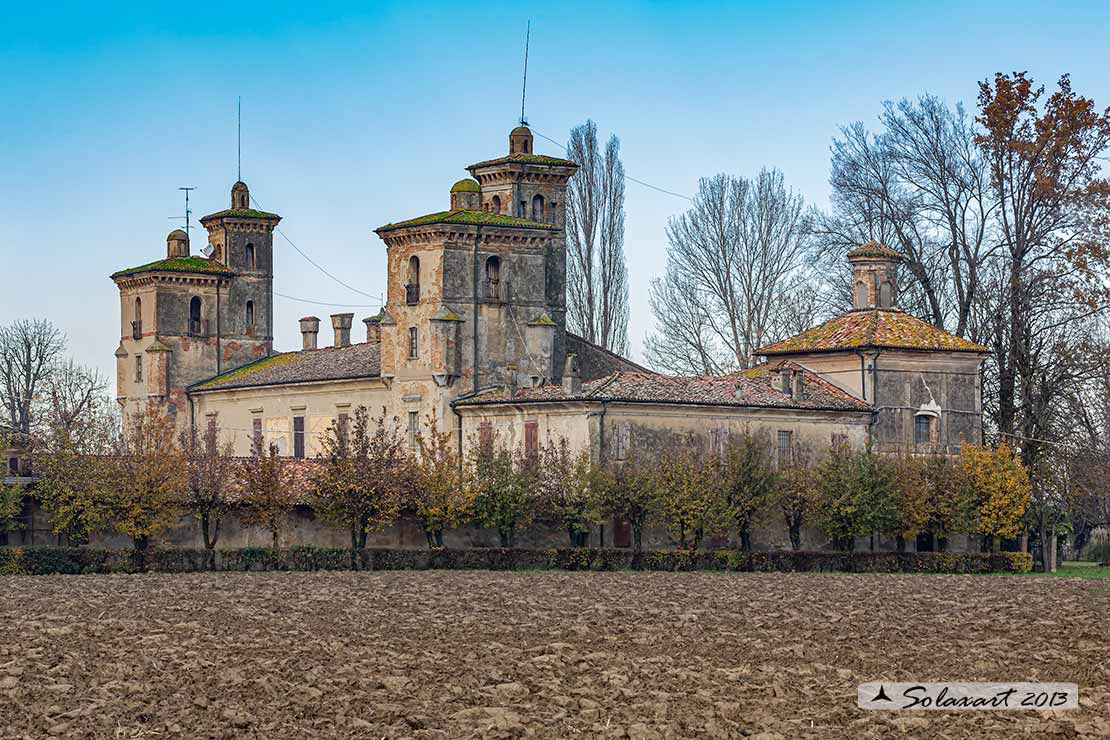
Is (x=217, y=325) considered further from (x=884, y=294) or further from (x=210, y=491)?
(x=884, y=294)

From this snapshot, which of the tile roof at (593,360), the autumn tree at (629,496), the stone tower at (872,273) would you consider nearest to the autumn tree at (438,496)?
the autumn tree at (629,496)

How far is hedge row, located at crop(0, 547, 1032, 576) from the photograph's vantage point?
171 ft

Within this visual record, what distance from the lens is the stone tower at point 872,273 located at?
2589 inches

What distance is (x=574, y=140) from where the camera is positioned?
79.1m

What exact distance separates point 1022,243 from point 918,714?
41187 mm

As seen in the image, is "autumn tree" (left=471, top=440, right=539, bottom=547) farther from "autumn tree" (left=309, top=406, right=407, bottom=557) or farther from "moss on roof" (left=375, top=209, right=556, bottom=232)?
"moss on roof" (left=375, top=209, right=556, bottom=232)

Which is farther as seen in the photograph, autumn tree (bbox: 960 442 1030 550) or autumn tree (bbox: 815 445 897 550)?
autumn tree (bbox: 960 442 1030 550)

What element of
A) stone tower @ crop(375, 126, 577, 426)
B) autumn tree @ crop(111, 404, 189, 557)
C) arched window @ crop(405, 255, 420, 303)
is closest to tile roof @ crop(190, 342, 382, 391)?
stone tower @ crop(375, 126, 577, 426)

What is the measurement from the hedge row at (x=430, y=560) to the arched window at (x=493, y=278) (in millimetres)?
13411

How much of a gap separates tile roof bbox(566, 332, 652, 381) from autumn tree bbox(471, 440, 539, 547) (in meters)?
10.2

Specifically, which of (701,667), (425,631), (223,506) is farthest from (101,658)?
(223,506)

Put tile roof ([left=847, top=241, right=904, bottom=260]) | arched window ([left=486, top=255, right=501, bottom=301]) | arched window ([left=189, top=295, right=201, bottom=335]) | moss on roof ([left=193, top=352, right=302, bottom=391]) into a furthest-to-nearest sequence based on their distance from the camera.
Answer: arched window ([left=189, top=295, right=201, bottom=335]) → moss on roof ([left=193, top=352, right=302, bottom=391]) → tile roof ([left=847, top=241, right=904, bottom=260]) → arched window ([left=486, top=255, right=501, bottom=301])

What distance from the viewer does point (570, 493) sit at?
2227 inches

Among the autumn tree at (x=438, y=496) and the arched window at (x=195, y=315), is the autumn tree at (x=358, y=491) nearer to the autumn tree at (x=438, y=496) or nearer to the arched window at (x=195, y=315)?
the autumn tree at (x=438, y=496)
